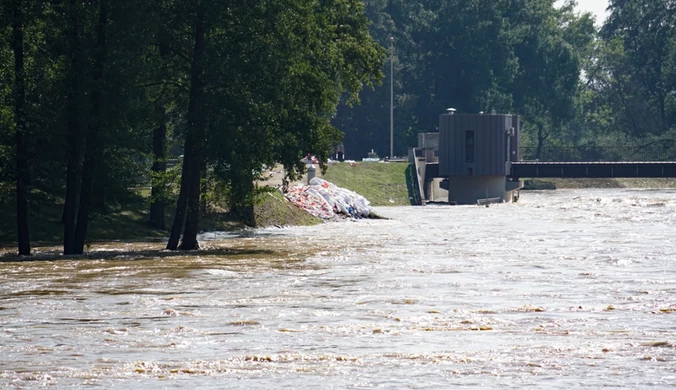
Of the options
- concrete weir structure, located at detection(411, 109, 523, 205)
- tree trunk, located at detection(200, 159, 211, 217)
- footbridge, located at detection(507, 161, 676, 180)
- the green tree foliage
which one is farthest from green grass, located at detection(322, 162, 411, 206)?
the green tree foliage

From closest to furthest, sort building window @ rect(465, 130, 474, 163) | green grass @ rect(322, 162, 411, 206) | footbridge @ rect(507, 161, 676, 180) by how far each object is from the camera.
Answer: green grass @ rect(322, 162, 411, 206), building window @ rect(465, 130, 474, 163), footbridge @ rect(507, 161, 676, 180)

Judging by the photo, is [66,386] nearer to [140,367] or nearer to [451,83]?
[140,367]

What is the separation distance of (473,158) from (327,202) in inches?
1065

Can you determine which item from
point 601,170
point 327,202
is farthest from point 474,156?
point 327,202

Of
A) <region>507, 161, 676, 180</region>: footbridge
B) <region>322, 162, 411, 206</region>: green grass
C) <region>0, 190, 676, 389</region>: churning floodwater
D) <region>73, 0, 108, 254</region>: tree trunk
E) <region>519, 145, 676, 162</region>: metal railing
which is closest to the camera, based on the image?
<region>0, 190, 676, 389</region>: churning floodwater

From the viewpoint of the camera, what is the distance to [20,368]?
1619 centimetres

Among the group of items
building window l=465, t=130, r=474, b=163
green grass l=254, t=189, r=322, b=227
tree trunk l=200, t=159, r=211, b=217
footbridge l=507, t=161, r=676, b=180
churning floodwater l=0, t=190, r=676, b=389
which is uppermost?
building window l=465, t=130, r=474, b=163

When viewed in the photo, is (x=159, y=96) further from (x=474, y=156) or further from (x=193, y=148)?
(x=474, y=156)

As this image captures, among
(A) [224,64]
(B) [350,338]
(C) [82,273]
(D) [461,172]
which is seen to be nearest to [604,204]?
(D) [461,172]

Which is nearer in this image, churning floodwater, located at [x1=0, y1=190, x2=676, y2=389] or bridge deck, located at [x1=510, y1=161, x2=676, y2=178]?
churning floodwater, located at [x1=0, y1=190, x2=676, y2=389]

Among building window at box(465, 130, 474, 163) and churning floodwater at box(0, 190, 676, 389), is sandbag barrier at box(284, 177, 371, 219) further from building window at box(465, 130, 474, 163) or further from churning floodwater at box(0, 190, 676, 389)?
building window at box(465, 130, 474, 163)

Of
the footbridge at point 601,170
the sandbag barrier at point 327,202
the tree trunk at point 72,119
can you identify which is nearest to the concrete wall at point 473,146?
the footbridge at point 601,170

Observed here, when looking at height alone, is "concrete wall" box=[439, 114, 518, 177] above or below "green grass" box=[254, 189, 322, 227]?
above

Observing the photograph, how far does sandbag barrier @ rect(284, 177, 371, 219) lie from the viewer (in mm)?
57531
